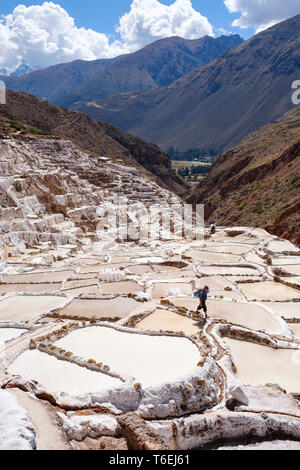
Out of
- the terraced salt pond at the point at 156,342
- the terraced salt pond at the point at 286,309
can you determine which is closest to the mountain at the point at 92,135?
the terraced salt pond at the point at 156,342

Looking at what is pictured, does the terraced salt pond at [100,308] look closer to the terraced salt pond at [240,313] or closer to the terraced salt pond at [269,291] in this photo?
the terraced salt pond at [240,313]

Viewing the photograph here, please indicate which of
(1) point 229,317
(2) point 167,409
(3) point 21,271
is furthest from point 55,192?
(2) point 167,409

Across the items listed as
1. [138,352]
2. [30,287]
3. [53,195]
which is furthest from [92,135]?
[138,352]

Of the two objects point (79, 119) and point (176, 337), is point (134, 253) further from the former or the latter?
point (79, 119)

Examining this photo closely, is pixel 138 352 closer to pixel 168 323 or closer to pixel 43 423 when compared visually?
pixel 168 323

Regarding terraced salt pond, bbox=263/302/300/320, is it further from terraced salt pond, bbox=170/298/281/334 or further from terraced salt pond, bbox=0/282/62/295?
terraced salt pond, bbox=0/282/62/295
